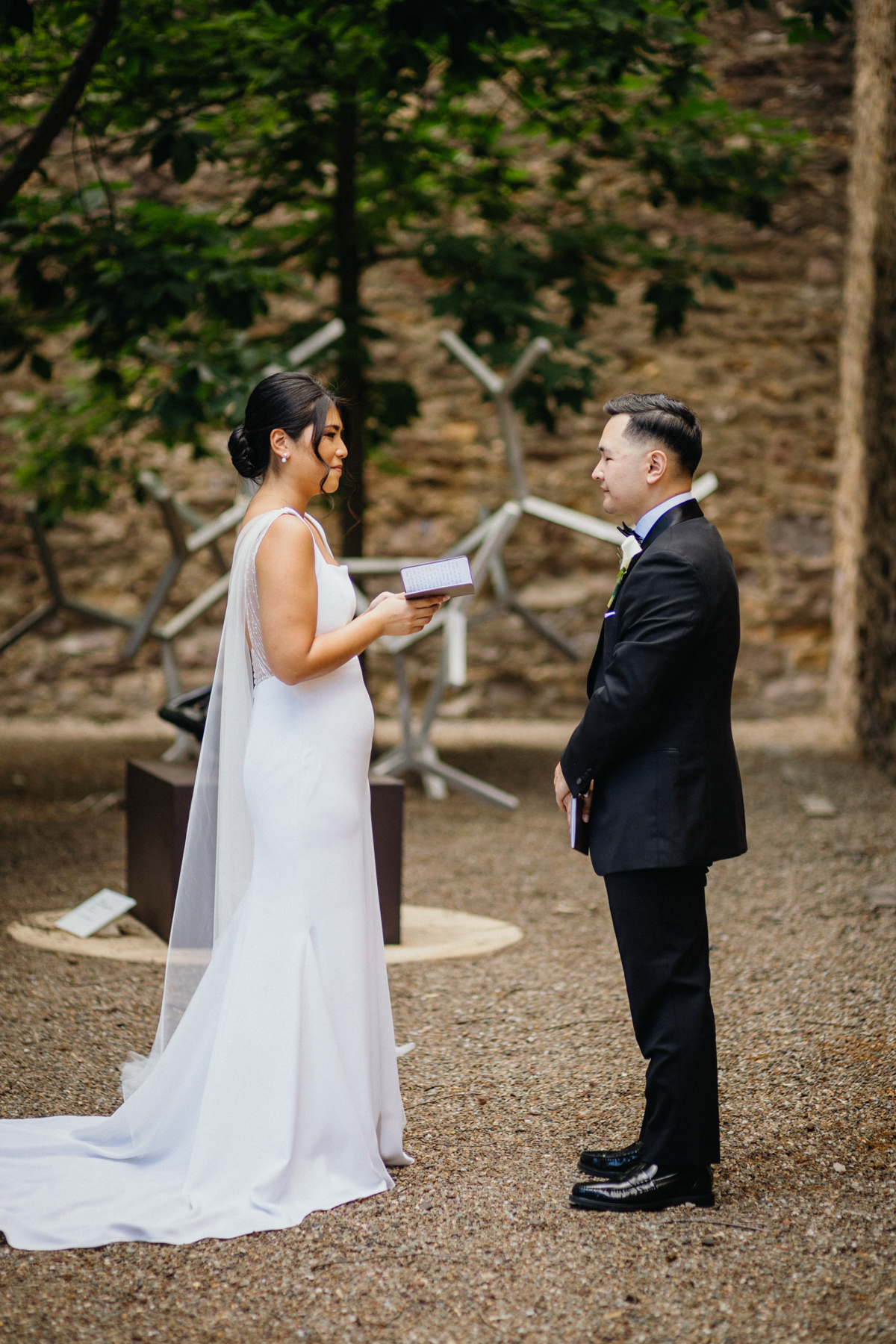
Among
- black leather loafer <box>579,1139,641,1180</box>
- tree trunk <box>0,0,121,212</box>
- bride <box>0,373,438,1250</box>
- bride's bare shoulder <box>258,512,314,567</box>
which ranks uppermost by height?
tree trunk <box>0,0,121,212</box>

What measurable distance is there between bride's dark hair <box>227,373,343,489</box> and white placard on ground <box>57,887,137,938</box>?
2.21 metres

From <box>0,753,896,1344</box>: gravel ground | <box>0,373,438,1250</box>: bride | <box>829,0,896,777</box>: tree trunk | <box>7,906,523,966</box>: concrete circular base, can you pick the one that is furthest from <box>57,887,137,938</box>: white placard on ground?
<box>829,0,896,777</box>: tree trunk

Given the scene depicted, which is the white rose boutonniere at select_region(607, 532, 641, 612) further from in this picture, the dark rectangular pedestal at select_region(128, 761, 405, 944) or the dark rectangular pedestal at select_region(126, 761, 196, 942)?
the dark rectangular pedestal at select_region(126, 761, 196, 942)

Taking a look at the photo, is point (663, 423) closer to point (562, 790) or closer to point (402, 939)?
point (562, 790)

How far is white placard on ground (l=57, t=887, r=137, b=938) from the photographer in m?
4.29

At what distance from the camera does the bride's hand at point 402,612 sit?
2551mm

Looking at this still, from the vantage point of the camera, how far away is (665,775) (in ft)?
7.91

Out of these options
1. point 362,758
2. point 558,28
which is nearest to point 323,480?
point 362,758

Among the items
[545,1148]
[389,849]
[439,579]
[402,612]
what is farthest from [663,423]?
[389,849]

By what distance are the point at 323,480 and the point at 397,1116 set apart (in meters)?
1.39

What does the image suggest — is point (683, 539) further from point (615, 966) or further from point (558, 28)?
point (558, 28)

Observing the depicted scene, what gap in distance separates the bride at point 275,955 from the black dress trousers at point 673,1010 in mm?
573

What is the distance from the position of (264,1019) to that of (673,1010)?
0.84m

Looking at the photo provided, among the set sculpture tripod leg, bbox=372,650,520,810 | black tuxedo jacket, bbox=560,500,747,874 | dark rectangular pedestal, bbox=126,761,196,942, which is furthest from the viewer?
sculpture tripod leg, bbox=372,650,520,810
